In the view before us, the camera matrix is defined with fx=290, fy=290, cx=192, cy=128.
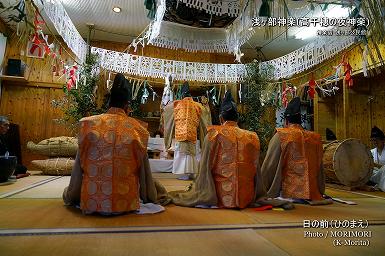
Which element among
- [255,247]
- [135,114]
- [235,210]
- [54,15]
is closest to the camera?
[255,247]

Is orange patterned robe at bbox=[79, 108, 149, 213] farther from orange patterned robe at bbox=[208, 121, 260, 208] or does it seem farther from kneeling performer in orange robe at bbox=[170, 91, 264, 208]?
orange patterned robe at bbox=[208, 121, 260, 208]

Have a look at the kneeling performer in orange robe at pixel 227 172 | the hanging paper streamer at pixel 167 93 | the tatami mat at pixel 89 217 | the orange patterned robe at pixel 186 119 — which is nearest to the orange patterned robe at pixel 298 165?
the kneeling performer in orange robe at pixel 227 172

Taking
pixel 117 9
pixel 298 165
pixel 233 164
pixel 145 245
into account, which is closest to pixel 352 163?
pixel 298 165

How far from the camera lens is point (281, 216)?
2.58 meters

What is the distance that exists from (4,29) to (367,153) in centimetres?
851

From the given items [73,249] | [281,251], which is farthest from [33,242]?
[281,251]

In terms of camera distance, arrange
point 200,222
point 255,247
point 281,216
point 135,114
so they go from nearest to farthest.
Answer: point 255,247
point 200,222
point 281,216
point 135,114

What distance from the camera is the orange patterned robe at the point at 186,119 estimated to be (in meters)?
5.36

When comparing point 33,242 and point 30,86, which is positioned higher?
point 30,86

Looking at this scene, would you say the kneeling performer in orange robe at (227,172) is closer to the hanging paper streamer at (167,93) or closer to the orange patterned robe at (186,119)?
the orange patterned robe at (186,119)

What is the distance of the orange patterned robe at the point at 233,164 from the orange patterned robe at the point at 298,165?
0.56 m

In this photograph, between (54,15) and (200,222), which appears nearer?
(200,222)

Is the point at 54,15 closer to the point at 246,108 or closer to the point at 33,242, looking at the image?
the point at 33,242

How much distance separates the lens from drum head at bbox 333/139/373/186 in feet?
14.9
